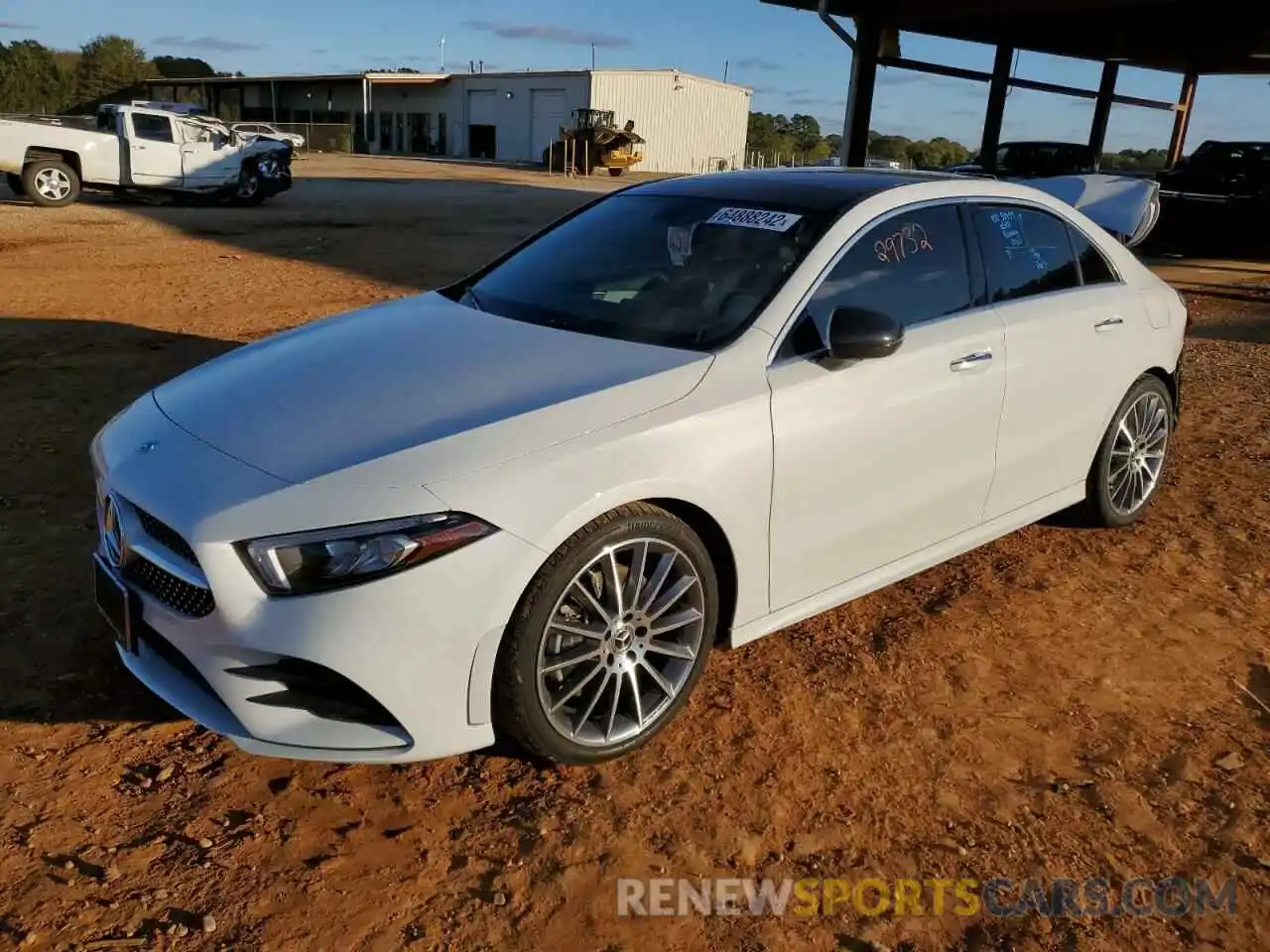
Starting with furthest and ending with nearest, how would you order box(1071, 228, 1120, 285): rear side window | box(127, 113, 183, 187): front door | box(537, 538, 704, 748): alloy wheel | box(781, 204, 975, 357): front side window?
box(127, 113, 183, 187): front door → box(1071, 228, 1120, 285): rear side window → box(781, 204, 975, 357): front side window → box(537, 538, 704, 748): alloy wheel

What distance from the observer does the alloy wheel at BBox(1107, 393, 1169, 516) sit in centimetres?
461

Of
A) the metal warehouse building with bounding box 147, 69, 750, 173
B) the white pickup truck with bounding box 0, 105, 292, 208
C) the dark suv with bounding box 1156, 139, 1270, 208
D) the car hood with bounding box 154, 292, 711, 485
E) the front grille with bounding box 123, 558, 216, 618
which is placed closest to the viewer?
the front grille with bounding box 123, 558, 216, 618

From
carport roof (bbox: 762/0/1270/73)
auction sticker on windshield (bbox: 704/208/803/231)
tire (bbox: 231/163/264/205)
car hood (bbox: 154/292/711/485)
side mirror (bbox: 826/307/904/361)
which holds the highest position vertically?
carport roof (bbox: 762/0/1270/73)

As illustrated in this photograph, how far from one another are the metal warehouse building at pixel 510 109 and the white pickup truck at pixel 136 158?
1261 inches

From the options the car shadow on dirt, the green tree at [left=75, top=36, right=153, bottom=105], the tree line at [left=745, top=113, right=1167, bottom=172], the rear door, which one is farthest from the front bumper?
the green tree at [left=75, top=36, right=153, bottom=105]

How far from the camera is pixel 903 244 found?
3.66m

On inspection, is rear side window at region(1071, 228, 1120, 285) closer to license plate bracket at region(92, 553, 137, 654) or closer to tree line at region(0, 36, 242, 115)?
license plate bracket at region(92, 553, 137, 654)

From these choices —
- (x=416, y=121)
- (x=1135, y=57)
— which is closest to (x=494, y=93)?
(x=416, y=121)

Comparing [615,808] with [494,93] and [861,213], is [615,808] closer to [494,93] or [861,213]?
[861,213]

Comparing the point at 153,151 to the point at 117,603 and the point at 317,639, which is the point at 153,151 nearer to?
the point at 117,603

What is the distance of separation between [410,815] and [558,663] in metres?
0.56

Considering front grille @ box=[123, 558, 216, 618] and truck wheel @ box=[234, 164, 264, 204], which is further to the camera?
truck wheel @ box=[234, 164, 264, 204]

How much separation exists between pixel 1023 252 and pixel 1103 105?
21257 mm

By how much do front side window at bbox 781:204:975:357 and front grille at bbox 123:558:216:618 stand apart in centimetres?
180
